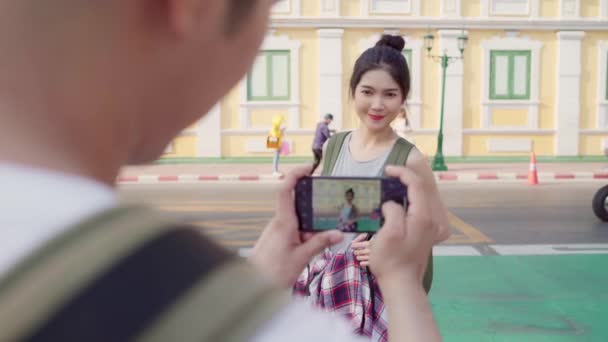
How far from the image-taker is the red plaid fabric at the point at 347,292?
232 centimetres

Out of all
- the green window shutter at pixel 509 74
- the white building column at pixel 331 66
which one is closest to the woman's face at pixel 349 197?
the white building column at pixel 331 66

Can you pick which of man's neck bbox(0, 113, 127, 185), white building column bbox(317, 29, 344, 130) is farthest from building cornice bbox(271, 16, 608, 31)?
man's neck bbox(0, 113, 127, 185)

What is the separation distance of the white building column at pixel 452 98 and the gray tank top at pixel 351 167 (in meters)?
16.3

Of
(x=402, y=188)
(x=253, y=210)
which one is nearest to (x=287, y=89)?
(x=253, y=210)

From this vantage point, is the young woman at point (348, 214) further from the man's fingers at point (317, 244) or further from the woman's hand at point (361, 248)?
the woman's hand at point (361, 248)

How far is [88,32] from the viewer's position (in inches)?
20.9

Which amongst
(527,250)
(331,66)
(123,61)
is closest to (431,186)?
(123,61)

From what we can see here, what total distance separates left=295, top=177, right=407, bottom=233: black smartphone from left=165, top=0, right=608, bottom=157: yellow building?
16989 millimetres

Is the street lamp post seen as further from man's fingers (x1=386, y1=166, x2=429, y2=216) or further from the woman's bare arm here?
man's fingers (x1=386, y1=166, x2=429, y2=216)

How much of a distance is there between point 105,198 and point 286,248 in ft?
2.70

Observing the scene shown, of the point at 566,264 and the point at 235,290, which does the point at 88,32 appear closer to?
the point at 235,290

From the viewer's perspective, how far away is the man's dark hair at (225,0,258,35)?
641 mm

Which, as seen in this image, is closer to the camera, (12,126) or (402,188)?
(12,126)

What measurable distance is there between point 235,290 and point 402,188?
0.96 meters
